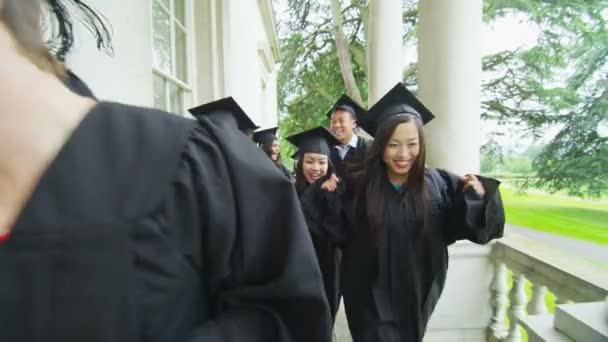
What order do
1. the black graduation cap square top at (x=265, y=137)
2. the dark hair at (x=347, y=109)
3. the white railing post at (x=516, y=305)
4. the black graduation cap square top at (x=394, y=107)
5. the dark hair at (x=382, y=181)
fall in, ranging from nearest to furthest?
1. the dark hair at (x=382, y=181)
2. the black graduation cap square top at (x=394, y=107)
3. the white railing post at (x=516, y=305)
4. the dark hair at (x=347, y=109)
5. the black graduation cap square top at (x=265, y=137)

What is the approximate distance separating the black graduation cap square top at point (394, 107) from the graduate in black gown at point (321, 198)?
0.50 metres

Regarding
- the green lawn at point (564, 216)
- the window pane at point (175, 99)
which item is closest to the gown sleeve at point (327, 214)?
the window pane at point (175, 99)

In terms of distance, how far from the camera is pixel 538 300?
259 cm

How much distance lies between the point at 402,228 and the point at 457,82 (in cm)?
153

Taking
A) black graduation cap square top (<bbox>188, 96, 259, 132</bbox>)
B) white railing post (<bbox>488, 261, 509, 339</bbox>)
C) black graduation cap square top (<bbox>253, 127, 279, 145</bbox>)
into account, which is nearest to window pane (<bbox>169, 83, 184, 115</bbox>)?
black graduation cap square top (<bbox>188, 96, 259, 132</bbox>)

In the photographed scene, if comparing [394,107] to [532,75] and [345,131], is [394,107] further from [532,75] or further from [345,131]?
[532,75]

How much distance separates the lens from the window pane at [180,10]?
391cm

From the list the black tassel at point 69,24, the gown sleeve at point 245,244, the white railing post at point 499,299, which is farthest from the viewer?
the white railing post at point 499,299

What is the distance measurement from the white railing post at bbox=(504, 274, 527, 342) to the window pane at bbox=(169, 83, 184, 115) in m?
3.43

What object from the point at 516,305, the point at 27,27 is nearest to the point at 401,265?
the point at 516,305

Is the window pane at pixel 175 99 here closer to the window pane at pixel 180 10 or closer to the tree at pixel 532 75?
the window pane at pixel 180 10

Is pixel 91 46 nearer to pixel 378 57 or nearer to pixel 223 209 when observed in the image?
pixel 223 209

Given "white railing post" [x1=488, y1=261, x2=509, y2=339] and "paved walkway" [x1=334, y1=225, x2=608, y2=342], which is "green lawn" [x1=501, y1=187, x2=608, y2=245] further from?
"white railing post" [x1=488, y1=261, x2=509, y2=339]

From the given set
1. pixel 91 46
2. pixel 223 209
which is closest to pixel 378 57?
pixel 91 46
